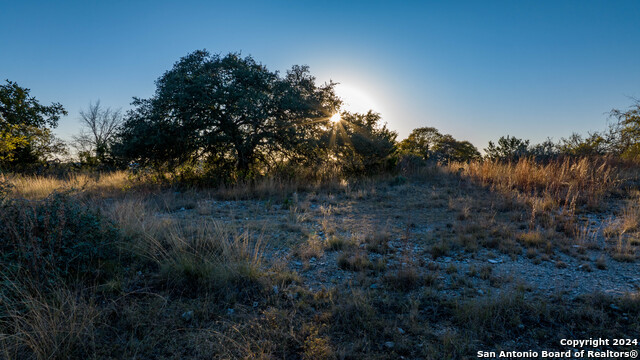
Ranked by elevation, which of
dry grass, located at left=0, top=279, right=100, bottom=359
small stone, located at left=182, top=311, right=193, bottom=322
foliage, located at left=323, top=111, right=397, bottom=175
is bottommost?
small stone, located at left=182, top=311, right=193, bottom=322

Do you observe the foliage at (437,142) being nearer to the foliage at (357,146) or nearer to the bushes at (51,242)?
the foliage at (357,146)

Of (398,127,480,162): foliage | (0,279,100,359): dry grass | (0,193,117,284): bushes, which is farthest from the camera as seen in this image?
(398,127,480,162): foliage

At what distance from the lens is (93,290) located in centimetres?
303

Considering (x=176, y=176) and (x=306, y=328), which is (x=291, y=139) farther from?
(x=306, y=328)

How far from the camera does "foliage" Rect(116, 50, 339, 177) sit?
9727mm

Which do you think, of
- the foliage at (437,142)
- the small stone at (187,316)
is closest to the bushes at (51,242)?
the small stone at (187,316)

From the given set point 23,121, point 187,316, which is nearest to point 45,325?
point 187,316

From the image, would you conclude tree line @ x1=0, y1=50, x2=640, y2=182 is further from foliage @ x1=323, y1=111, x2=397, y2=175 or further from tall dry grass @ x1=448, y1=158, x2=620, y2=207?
tall dry grass @ x1=448, y1=158, x2=620, y2=207

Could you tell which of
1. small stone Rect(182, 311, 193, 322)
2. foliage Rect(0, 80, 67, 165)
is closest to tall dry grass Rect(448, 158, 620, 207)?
small stone Rect(182, 311, 193, 322)

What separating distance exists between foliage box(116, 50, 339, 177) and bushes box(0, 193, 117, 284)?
6.49 meters

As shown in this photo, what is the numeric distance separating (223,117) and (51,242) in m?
7.66

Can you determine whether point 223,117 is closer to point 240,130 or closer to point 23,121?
point 240,130

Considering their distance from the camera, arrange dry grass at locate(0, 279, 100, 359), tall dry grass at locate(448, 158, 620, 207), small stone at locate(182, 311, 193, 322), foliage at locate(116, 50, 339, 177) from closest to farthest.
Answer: dry grass at locate(0, 279, 100, 359) → small stone at locate(182, 311, 193, 322) → tall dry grass at locate(448, 158, 620, 207) → foliage at locate(116, 50, 339, 177)

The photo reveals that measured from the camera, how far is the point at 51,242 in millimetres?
3150
